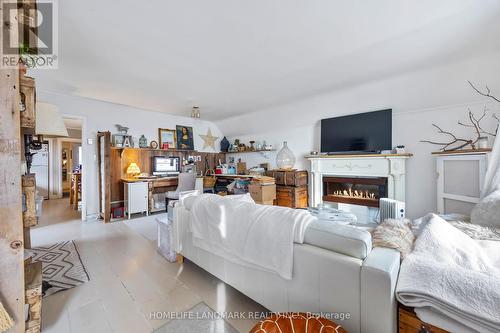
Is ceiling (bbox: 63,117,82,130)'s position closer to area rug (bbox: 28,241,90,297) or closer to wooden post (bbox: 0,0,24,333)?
area rug (bbox: 28,241,90,297)

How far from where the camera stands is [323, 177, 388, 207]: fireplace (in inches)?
143

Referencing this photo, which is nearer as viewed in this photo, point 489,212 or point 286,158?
point 489,212

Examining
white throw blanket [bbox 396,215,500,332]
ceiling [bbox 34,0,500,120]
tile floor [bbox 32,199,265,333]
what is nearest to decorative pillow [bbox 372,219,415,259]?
white throw blanket [bbox 396,215,500,332]

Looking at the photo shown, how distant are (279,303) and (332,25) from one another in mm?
2298

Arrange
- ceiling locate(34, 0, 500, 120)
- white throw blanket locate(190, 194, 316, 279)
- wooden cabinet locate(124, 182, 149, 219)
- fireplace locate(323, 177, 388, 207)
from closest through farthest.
A: white throw blanket locate(190, 194, 316, 279) < ceiling locate(34, 0, 500, 120) < fireplace locate(323, 177, 388, 207) < wooden cabinet locate(124, 182, 149, 219)

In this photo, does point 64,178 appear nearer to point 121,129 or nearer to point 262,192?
point 121,129

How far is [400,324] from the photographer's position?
3.18ft

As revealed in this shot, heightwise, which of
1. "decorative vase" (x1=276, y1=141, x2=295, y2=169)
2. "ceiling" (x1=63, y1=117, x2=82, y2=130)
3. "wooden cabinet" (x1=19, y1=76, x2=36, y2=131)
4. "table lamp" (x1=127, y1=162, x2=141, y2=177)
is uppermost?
"ceiling" (x1=63, y1=117, x2=82, y2=130)

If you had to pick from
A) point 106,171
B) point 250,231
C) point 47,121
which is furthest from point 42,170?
point 250,231

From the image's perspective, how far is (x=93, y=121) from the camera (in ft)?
13.6

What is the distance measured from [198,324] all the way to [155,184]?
374 centimetres

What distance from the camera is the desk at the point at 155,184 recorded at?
14.4ft

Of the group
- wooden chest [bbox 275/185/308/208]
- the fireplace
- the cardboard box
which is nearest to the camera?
the fireplace

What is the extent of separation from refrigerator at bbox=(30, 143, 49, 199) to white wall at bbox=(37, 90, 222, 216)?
11.2 feet
